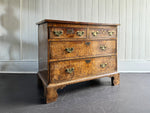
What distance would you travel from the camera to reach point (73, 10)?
9.26 ft

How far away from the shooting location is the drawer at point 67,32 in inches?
63.1

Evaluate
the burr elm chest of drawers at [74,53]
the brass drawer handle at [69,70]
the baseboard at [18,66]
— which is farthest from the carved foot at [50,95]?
the baseboard at [18,66]

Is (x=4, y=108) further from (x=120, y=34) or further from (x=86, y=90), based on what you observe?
(x=120, y=34)

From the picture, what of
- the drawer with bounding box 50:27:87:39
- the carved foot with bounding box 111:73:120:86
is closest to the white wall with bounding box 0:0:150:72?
the carved foot with bounding box 111:73:120:86

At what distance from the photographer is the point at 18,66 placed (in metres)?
2.82

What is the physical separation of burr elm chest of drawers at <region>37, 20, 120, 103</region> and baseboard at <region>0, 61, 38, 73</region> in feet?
3.32

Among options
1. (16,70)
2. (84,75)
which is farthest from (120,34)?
(16,70)

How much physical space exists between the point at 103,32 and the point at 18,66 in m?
1.86

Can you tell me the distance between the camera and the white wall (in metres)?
2.78

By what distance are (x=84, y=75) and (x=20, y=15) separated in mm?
1864

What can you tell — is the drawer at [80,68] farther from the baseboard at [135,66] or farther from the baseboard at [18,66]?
the baseboard at [18,66]

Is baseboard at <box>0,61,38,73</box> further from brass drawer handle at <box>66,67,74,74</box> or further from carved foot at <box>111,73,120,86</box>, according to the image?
carved foot at <box>111,73,120,86</box>

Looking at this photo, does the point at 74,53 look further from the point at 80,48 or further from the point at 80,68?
the point at 80,68

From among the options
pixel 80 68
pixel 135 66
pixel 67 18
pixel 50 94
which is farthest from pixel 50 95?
pixel 135 66
